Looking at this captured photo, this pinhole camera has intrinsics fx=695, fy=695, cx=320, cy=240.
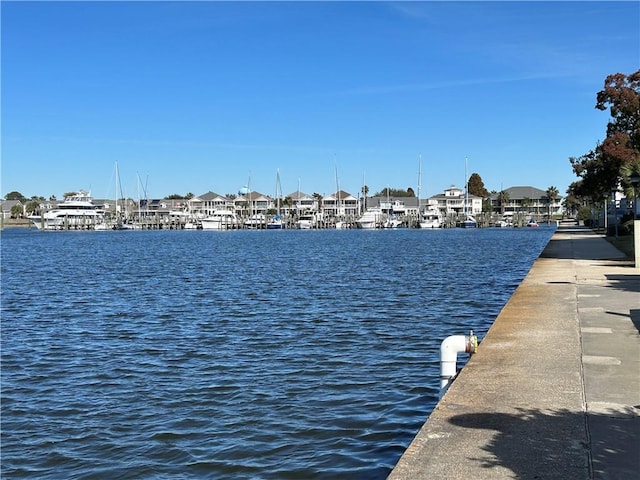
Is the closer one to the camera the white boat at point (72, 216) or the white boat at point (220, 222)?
the white boat at point (72, 216)

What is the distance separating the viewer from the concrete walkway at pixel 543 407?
19.6ft

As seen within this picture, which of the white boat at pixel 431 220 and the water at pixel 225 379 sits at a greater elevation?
the white boat at pixel 431 220

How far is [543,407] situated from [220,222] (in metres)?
181

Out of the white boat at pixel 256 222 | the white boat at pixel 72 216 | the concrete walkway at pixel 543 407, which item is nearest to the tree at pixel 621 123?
the concrete walkway at pixel 543 407

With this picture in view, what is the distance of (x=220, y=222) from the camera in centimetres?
18638

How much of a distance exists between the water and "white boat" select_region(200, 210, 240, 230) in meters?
161

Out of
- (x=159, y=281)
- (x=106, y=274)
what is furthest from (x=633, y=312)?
(x=106, y=274)

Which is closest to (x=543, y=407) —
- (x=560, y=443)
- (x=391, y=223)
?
(x=560, y=443)

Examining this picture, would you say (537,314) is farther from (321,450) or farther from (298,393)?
(321,450)

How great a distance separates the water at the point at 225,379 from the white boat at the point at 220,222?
161 m

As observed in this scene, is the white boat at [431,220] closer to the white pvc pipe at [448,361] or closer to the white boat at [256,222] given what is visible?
the white boat at [256,222]

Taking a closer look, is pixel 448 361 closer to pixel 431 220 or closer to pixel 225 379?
pixel 225 379

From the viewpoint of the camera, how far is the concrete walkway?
235 inches

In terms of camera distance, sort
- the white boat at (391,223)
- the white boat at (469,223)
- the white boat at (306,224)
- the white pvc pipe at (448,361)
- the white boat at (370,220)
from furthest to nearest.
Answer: the white boat at (306,224)
the white boat at (391,223)
the white boat at (370,220)
the white boat at (469,223)
the white pvc pipe at (448,361)
